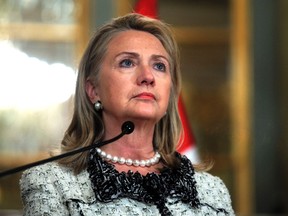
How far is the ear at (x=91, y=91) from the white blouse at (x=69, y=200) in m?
0.28

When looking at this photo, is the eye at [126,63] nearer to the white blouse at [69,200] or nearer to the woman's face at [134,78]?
the woman's face at [134,78]

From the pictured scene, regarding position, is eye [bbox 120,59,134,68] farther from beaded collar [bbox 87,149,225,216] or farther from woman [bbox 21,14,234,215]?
beaded collar [bbox 87,149,225,216]

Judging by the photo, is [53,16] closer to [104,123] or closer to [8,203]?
[8,203]

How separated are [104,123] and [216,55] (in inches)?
163

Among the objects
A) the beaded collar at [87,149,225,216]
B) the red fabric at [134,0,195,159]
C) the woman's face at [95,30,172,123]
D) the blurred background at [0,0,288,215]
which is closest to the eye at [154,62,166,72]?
the woman's face at [95,30,172,123]

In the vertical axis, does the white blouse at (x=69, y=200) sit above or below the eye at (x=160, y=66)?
below

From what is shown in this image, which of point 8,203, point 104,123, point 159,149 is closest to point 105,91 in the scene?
point 104,123

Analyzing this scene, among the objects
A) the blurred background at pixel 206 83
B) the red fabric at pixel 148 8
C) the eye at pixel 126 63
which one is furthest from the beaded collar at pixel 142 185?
the blurred background at pixel 206 83

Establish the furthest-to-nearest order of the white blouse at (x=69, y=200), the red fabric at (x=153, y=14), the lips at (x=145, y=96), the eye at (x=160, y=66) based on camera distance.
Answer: the red fabric at (x=153, y=14)
the eye at (x=160, y=66)
the lips at (x=145, y=96)
the white blouse at (x=69, y=200)

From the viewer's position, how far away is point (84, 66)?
2.69 metres

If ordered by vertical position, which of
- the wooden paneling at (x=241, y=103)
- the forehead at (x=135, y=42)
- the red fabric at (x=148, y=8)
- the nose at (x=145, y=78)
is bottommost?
the wooden paneling at (x=241, y=103)

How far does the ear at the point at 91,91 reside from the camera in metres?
2.63

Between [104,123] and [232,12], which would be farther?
[232,12]

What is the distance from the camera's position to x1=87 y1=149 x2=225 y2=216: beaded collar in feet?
7.84
